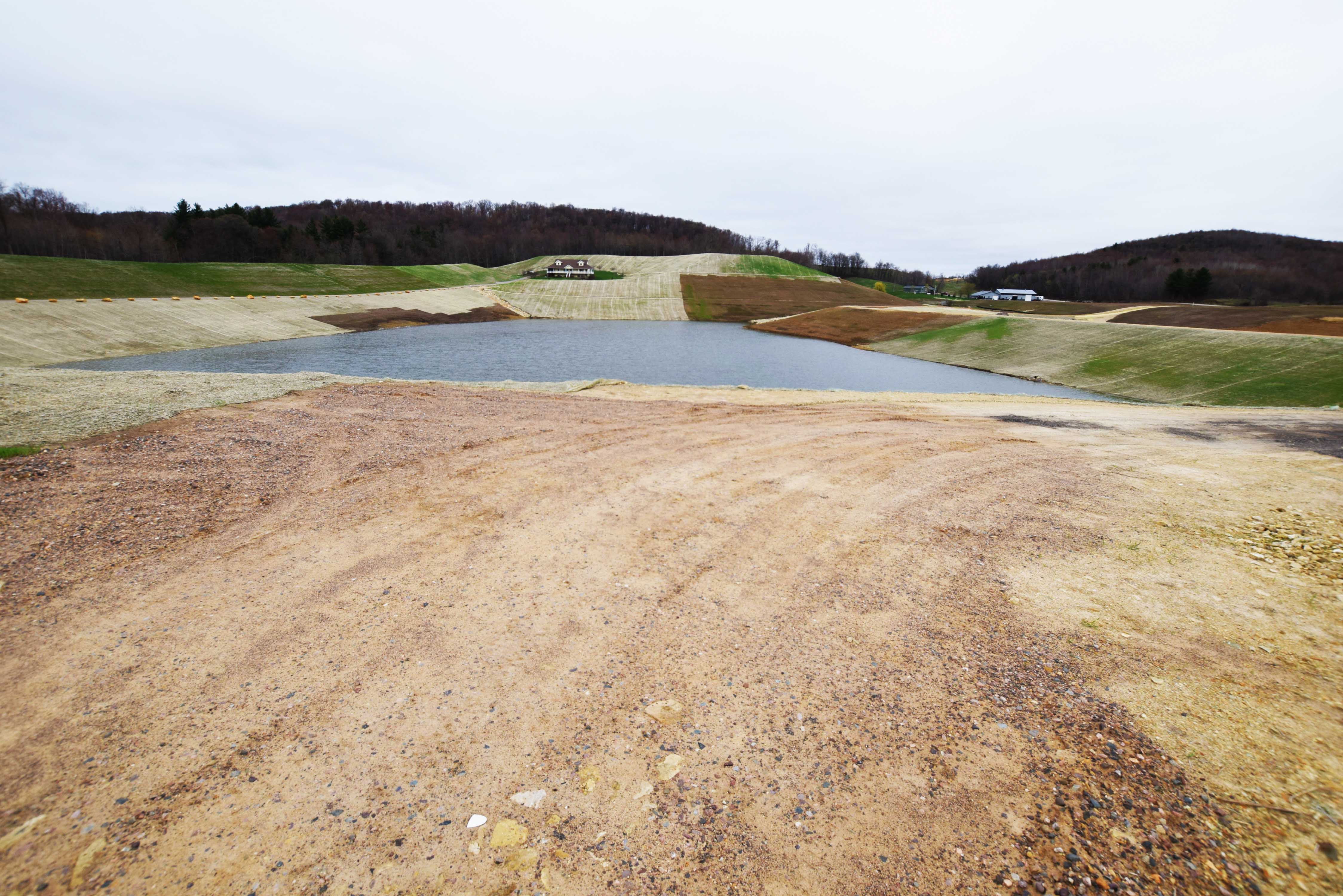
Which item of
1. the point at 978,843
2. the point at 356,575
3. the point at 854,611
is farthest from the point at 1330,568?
the point at 356,575

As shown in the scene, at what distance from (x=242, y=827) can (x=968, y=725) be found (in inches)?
221

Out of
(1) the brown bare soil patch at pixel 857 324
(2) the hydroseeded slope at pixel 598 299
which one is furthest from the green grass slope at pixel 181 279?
(1) the brown bare soil patch at pixel 857 324

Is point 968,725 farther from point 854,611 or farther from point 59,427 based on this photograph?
point 59,427

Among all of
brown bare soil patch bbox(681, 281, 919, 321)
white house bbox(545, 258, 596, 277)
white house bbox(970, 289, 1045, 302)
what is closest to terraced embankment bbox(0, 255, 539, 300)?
white house bbox(545, 258, 596, 277)

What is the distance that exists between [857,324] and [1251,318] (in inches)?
1415

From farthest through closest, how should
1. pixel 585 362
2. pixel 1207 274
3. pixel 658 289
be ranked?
pixel 658 289 → pixel 1207 274 → pixel 585 362

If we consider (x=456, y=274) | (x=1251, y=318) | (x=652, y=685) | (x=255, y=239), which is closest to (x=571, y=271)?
(x=456, y=274)

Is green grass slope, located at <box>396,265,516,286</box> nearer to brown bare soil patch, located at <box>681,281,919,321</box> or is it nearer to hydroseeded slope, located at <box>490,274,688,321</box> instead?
hydroseeded slope, located at <box>490,274,688,321</box>

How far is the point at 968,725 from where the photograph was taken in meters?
4.80

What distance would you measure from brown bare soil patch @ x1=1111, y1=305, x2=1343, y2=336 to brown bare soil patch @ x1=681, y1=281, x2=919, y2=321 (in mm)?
37958

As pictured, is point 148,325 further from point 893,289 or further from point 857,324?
point 893,289

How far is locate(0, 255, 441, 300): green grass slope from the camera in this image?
46594mm

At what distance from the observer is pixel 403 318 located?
225 ft

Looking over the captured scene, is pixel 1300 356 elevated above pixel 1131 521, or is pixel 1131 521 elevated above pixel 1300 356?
pixel 1300 356
